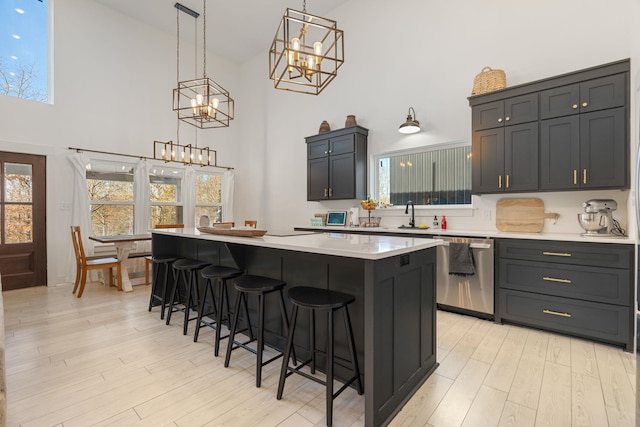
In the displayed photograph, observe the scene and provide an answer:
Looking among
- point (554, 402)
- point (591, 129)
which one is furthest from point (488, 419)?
point (591, 129)

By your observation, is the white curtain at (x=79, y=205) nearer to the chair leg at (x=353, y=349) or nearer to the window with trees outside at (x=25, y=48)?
the window with trees outside at (x=25, y=48)

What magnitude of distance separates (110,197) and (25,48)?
2.52 m

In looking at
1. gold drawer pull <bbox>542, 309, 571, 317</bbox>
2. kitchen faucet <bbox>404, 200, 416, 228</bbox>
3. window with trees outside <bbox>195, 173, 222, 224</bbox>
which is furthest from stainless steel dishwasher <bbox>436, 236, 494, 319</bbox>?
window with trees outside <bbox>195, 173, 222, 224</bbox>

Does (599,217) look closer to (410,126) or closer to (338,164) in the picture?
(410,126)

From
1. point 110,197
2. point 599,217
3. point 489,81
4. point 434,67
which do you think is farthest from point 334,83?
point 110,197

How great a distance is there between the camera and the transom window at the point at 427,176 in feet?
13.0

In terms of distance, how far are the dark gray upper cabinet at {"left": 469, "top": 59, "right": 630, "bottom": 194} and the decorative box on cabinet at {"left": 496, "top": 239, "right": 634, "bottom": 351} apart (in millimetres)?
655

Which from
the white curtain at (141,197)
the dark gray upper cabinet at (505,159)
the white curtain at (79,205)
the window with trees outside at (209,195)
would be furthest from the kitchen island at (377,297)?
the window with trees outside at (209,195)

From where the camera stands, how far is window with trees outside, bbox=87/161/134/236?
16.6ft

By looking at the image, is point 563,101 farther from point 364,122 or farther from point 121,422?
point 121,422

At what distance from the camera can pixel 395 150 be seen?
4.50 metres

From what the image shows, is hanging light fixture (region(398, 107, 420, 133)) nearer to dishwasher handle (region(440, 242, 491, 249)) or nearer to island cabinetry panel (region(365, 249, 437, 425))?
dishwasher handle (region(440, 242, 491, 249))

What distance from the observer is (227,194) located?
6812 millimetres

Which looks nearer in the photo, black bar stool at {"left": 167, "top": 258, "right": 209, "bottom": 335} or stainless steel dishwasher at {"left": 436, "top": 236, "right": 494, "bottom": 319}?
black bar stool at {"left": 167, "top": 258, "right": 209, "bottom": 335}
